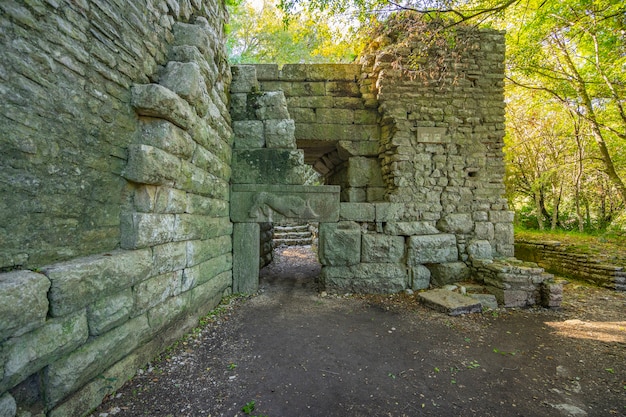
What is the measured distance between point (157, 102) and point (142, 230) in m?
1.12

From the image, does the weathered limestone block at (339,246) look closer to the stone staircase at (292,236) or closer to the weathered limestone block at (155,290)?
the weathered limestone block at (155,290)

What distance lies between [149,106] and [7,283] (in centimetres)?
160

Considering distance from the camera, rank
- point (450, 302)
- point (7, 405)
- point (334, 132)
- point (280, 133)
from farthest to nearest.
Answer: point (334, 132) < point (280, 133) < point (450, 302) < point (7, 405)

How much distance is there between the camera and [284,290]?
5.00m

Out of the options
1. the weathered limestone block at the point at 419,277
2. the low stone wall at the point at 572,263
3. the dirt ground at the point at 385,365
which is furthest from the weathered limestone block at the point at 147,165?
the low stone wall at the point at 572,263

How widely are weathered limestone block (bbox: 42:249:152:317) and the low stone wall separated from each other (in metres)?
7.99

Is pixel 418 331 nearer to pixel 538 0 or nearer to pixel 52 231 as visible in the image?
pixel 52 231

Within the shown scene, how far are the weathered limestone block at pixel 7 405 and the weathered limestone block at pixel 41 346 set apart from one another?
46 millimetres

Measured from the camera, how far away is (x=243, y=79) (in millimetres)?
4680

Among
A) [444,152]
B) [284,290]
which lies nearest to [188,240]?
[284,290]

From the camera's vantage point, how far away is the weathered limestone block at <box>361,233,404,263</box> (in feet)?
15.9

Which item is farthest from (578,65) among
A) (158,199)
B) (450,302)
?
(158,199)

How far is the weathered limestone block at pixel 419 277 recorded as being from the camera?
4.88 meters

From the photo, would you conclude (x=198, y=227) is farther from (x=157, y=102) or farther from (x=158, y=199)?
(x=157, y=102)
